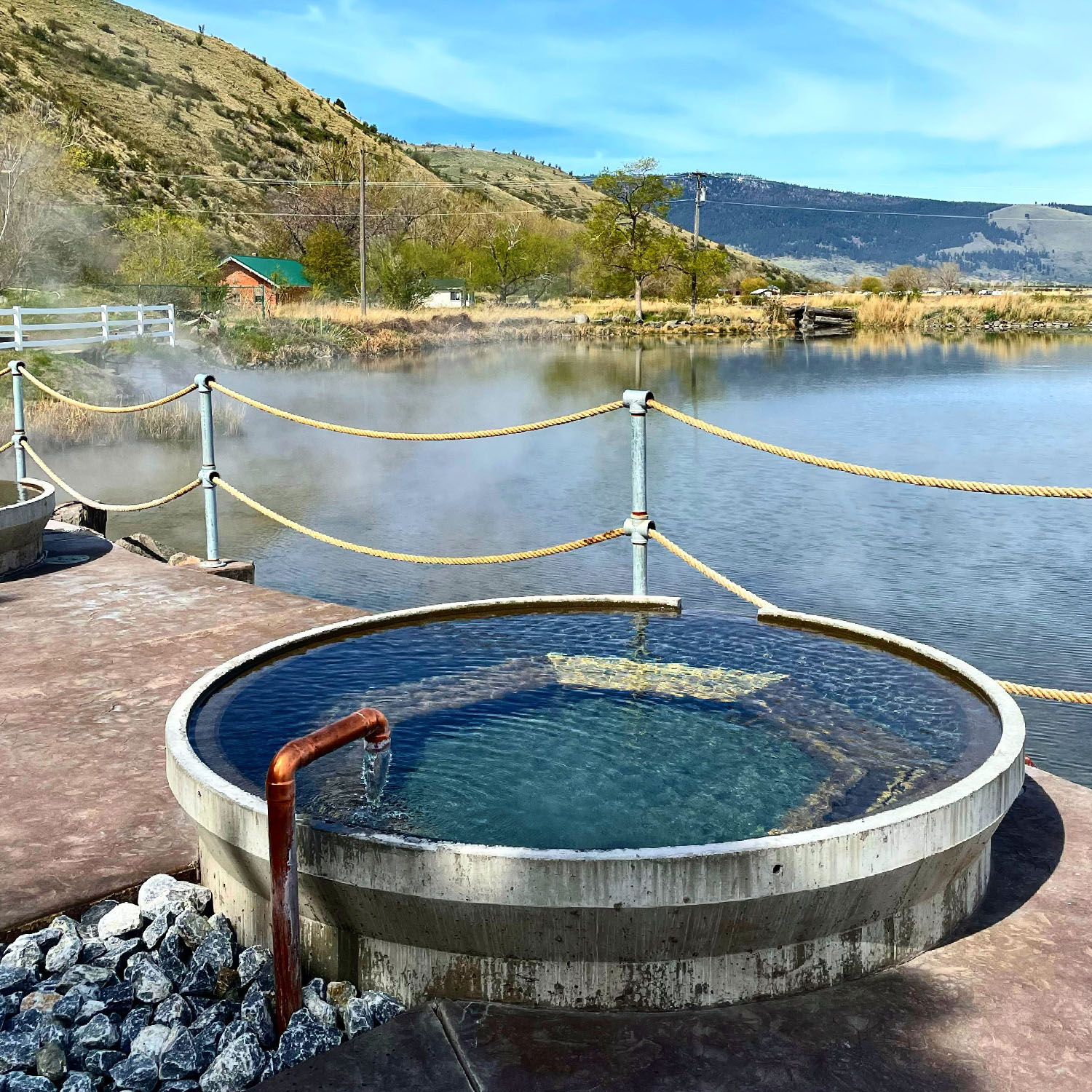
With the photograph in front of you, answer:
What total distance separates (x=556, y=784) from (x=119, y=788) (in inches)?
59.9

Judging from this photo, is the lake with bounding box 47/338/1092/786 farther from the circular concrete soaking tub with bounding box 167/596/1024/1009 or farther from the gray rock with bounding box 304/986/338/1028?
the gray rock with bounding box 304/986/338/1028

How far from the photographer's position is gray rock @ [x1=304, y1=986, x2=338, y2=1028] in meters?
2.86

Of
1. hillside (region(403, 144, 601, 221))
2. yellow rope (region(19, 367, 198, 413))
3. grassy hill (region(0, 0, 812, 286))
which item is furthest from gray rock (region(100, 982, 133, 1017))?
hillside (region(403, 144, 601, 221))

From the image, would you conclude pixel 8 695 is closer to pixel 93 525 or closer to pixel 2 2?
pixel 93 525

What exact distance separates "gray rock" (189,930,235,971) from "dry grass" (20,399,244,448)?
16736mm

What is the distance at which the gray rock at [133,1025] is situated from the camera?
113 inches

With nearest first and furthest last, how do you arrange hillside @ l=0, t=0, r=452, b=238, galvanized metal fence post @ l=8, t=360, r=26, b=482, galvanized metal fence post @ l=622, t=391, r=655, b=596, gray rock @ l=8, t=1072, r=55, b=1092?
gray rock @ l=8, t=1072, r=55, b=1092 < galvanized metal fence post @ l=622, t=391, r=655, b=596 < galvanized metal fence post @ l=8, t=360, r=26, b=482 < hillside @ l=0, t=0, r=452, b=238

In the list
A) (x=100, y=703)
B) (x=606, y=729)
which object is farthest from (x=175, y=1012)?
(x=100, y=703)

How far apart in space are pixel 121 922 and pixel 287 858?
2.56ft

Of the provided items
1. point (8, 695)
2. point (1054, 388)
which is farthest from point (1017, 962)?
point (1054, 388)

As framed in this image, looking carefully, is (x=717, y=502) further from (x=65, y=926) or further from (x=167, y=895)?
(x=65, y=926)

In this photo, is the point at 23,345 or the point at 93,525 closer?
the point at 93,525

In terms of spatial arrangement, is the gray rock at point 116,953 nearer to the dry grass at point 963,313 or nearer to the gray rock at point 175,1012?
the gray rock at point 175,1012

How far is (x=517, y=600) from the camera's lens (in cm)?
518
